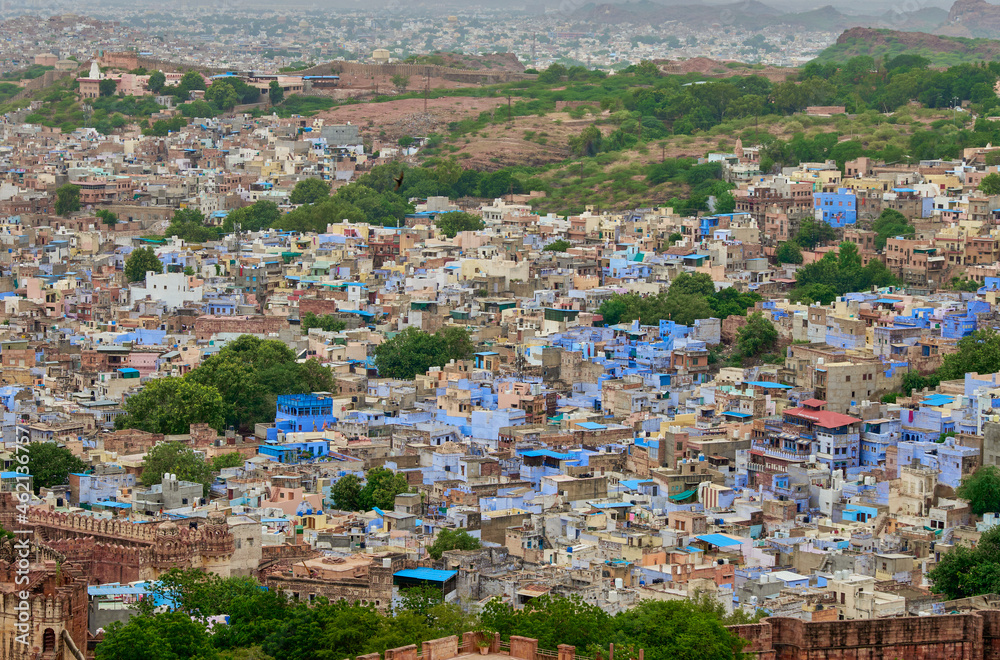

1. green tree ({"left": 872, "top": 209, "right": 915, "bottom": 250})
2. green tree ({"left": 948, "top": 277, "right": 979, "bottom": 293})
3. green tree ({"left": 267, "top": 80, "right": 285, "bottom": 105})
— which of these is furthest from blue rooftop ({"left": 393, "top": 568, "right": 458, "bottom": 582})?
green tree ({"left": 267, "top": 80, "right": 285, "bottom": 105})

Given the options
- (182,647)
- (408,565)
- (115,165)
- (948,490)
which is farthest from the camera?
(115,165)

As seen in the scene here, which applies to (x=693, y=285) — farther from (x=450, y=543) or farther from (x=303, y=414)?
(x=450, y=543)

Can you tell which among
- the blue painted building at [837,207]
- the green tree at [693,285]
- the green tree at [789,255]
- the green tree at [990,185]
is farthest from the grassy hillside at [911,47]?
the green tree at [693,285]

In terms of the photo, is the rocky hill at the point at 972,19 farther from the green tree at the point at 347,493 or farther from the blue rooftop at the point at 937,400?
the green tree at the point at 347,493

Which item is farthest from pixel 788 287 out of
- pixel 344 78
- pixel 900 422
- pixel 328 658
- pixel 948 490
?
pixel 344 78

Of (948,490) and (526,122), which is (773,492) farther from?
(526,122)

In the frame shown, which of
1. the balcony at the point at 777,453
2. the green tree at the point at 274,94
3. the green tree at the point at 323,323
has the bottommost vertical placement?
the balcony at the point at 777,453
